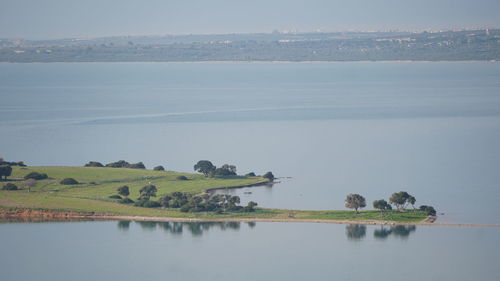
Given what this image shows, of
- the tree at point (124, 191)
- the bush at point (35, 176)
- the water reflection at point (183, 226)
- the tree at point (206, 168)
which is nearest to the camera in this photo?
the water reflection at point (183, 226)

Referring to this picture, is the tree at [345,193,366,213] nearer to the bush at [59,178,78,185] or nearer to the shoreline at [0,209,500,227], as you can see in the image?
the shoreline at [0,209,500,227]

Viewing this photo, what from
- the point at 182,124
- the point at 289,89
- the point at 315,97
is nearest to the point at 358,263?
the point at 182,124

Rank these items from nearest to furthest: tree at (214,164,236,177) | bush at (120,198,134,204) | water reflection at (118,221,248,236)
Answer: water reflection at (118,221,248,236)
bush at (120,198,134,204)
tree at (214,164,236,177)

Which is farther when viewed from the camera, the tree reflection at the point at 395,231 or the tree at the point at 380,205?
the tree at the point at 380,205

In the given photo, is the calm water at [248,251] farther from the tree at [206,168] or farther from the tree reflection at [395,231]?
the tree at [206,168]

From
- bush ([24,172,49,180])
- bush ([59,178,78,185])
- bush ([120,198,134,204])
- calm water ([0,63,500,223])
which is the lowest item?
bush ([120,198,134,204])

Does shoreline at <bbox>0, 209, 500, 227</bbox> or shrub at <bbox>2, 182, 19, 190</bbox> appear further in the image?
shrub at <bbox>2, 182, 19, 190</bbox>

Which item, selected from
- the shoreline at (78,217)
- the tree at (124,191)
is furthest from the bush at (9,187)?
the tree at (124,191)

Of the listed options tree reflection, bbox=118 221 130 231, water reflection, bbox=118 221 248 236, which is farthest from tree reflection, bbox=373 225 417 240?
tree reflection, bbox=118 221 130 231
